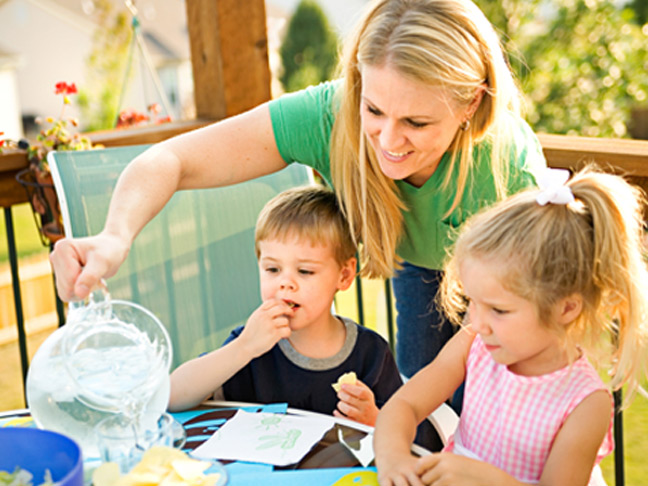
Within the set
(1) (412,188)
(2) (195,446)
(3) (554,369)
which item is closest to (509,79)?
(1) (412,188)

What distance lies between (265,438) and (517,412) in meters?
0.42

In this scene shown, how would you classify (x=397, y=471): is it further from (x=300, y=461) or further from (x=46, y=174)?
(x=46, y=174)

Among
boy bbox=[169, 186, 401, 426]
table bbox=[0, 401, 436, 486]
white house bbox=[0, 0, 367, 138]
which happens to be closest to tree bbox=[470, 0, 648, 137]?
boy bbox=[169, 186, 401, 426]

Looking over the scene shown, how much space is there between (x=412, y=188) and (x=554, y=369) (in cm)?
57

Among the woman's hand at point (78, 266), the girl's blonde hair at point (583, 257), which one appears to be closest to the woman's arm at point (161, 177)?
the woman's hand at point (78, 266)

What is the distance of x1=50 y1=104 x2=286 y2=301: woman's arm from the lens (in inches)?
50.4

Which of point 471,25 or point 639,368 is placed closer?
point 639,368

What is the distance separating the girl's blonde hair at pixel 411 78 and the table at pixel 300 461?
0.53m

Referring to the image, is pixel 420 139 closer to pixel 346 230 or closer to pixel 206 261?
pixel 346 230

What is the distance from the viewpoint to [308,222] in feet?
5.47

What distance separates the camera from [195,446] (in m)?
1.20

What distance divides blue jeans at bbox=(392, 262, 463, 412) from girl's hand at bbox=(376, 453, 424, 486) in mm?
906

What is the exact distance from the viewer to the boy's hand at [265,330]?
1550 mm

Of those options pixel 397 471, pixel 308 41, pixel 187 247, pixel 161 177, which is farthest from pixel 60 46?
pixel 397 471
